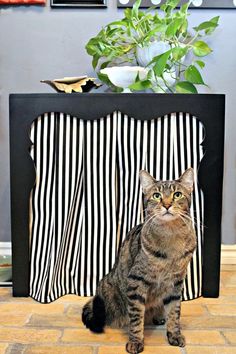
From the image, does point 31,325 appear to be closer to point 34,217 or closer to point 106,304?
point 106,304

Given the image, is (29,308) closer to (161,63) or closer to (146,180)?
(146,180)

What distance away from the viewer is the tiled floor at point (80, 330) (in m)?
1.36

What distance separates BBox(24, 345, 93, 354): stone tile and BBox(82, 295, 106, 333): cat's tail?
0.12 metres

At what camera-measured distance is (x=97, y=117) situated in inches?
68.1

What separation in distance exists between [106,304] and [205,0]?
5.44 feet

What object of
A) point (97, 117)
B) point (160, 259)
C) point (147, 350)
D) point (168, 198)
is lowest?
point (147, 350)

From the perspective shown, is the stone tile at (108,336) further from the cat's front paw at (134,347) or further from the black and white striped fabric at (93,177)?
the black and white striped fabric at (93,177)

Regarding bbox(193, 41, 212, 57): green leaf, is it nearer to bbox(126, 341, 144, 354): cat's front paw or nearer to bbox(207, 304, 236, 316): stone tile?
bbox(207, 304, 236, 316): stone tile

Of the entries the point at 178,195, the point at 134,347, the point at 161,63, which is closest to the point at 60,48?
the point at 161,63

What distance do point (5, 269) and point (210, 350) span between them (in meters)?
1.20

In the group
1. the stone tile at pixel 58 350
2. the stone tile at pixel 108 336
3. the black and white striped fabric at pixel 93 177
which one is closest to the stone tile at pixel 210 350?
the stone tile at pixel 108 336

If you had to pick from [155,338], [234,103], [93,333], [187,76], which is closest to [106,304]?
[93,333]

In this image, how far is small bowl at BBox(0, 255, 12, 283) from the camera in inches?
79.0

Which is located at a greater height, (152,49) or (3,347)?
(152,49)
